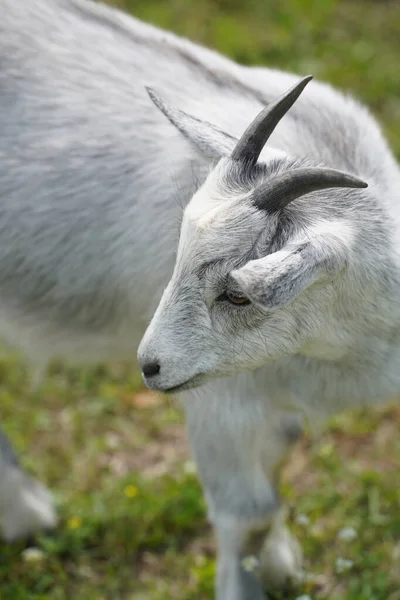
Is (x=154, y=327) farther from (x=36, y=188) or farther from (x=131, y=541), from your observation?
(x=131, y=541)

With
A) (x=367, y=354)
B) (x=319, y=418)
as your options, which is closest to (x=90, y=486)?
(x=319, y=418)

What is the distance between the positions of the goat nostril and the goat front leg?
50 cm

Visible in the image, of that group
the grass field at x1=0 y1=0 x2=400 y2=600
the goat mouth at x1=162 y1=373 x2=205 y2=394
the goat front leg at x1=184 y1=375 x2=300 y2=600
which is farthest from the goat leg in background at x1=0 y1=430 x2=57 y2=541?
the goat mouth at x1=162 y1=373 x2=205 y2=394

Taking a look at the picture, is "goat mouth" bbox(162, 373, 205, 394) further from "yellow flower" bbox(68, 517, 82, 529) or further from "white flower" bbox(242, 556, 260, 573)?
"yellow flower" bbox(68, 517, 82, 529)

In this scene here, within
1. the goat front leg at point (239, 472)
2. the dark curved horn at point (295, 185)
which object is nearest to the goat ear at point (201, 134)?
the dark curved horn at point (295, 185)

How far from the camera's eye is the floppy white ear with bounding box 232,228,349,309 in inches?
84.2

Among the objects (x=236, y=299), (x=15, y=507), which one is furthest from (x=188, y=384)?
(x=15, y=507)

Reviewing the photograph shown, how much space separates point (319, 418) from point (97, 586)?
54.0 inches

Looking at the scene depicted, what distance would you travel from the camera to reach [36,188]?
3.27 m

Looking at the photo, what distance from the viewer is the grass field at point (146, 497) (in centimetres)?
377

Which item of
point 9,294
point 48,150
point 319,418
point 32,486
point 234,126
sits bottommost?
point 32,486

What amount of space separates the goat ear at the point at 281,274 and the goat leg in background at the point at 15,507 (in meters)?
2.20

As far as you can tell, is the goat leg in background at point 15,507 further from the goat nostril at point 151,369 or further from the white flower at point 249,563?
the goat nostril at point 151,369

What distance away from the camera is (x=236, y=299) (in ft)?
7.84
